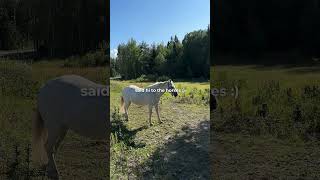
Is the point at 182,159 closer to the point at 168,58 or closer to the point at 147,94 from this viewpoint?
the point at 147,94

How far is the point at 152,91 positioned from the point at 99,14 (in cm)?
95

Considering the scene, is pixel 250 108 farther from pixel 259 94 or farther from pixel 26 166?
pixel 26 166

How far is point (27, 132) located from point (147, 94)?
1309mm

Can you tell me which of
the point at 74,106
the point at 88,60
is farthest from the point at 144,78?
the point at 74,106

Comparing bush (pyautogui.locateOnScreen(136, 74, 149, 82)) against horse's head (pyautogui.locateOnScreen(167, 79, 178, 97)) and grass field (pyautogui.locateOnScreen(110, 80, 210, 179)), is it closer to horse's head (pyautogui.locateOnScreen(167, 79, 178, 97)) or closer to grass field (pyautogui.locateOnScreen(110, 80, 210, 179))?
grass field (pyautogui.locateOnScreen(110, 80, 210, 179))

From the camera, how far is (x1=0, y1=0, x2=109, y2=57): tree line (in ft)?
12.1

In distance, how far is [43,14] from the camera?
12.5 feet

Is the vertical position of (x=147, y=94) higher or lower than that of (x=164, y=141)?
higher

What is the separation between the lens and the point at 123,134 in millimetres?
3811

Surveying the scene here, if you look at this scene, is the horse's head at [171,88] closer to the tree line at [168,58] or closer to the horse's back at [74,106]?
the tree line at [168,58]

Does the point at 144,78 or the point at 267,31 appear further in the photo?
the point at 144,78

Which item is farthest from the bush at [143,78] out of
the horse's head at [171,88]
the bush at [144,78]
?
the horse's head at [171,88]

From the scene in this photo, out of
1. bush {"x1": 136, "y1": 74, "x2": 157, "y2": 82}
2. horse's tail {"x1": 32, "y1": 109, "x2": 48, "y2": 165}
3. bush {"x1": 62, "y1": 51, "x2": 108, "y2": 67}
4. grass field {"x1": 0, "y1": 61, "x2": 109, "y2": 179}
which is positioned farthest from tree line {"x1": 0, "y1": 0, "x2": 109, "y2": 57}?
horse's tail {"x1": 32, "y1": 109, "x2": 48, "y2": 165}

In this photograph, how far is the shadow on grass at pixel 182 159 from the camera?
378 cm
